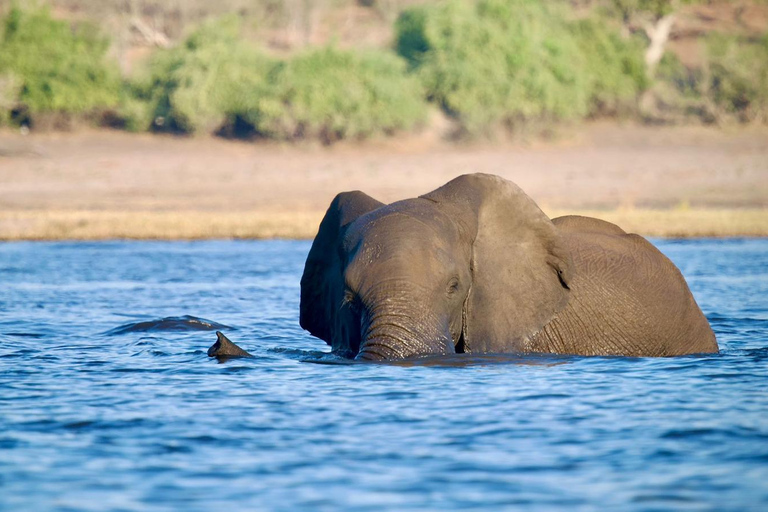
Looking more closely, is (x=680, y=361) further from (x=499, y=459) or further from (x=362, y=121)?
(x=362, y=121)

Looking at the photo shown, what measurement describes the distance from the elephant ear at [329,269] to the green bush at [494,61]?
21.4 meters

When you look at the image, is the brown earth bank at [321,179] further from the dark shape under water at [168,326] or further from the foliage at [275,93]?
the dark shape under water at [168,326]

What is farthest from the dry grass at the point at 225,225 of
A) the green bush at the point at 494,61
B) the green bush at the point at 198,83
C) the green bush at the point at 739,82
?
the green bush at the point at 739,82

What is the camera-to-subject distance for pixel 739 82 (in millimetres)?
32438

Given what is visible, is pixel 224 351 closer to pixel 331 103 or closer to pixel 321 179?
pixel 321 179

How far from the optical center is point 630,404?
7125 mm

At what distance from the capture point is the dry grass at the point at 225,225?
20.8 metres

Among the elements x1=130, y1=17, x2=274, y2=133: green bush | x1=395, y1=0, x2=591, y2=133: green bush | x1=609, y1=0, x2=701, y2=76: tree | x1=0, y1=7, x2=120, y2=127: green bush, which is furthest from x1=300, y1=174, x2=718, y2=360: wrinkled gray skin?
x1=609, y1=0, x2=701, y2=76: tree

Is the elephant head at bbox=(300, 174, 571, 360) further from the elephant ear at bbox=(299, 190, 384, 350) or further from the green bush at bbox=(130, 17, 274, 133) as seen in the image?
the green bush at bbox=(130, 17, 274, 133)

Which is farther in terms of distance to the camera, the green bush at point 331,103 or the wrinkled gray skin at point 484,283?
the green bush at point 331,103

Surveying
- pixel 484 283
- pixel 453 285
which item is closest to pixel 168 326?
pixel 484 283

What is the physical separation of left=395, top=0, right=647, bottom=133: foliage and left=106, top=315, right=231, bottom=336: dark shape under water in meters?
19.2

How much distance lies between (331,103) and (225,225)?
8.68 metres

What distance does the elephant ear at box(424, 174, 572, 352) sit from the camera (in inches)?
299
